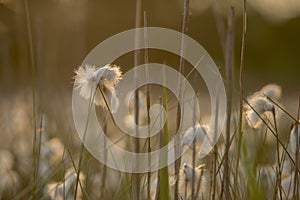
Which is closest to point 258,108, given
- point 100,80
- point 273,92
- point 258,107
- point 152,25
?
point 258,107

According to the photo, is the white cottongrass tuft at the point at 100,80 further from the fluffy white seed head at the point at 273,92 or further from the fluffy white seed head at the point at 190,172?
the fluffy white seed head at the point at 273,92

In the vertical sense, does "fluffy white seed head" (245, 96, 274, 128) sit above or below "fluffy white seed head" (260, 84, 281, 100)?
below

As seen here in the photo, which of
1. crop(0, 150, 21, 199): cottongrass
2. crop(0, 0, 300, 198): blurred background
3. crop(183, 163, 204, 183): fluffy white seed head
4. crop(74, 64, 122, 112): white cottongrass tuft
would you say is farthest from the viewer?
crop(0, 0, 300, 198): blurred background

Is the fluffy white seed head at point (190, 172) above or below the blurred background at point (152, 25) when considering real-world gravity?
below

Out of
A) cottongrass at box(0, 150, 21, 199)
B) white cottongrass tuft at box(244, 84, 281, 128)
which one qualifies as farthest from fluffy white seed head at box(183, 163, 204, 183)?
cottongrass at box(0, 150, 21, 199)

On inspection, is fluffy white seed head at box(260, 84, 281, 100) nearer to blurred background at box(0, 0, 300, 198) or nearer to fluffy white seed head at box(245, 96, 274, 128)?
fluffy white seed head at box(245, 96, 274, 128)

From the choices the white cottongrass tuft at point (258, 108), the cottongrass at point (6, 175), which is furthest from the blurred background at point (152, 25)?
the white cottongrass tuft at point (258, 108)

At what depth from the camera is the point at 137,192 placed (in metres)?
1.28

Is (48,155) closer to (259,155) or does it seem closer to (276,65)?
(259,155)

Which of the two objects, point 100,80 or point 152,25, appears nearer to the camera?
point 100,80

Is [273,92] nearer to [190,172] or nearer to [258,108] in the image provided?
[258,108]

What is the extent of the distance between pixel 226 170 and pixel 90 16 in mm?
8704

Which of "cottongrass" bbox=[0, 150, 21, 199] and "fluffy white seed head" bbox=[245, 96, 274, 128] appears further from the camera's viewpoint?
"cottongrass" bbox=[0, 150, 21, 199]

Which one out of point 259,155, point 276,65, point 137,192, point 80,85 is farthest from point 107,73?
point 276,65
